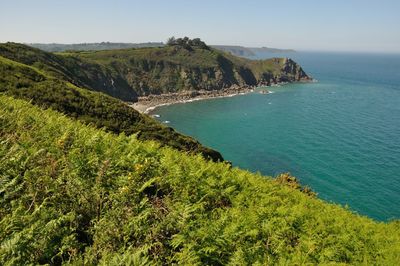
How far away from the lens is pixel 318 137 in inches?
3767

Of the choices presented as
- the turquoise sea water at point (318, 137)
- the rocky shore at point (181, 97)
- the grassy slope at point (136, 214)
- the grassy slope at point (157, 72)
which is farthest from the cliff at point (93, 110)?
the grassy slope at point (157, 72)

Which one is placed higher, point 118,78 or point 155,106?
point 118,78

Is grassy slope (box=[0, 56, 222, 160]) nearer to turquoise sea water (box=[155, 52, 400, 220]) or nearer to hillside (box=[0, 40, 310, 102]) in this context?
turquoise sea water (box=[155, 52, 400, 220])

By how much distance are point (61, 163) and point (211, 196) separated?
168 inches

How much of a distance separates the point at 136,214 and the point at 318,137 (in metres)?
95.4

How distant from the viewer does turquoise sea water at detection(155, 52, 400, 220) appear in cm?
6306

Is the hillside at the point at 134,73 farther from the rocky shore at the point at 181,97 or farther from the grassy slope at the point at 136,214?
the grassy slope at the point at 136,214

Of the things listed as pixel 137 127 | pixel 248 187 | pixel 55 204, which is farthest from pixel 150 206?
pixel 137 127

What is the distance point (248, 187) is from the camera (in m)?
12.0

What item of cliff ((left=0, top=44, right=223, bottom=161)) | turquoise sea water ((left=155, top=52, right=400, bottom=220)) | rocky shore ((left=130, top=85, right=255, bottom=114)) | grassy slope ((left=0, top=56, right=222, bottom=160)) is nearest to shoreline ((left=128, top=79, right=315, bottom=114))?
rocky shore ((left=130, top=85, right=255, bottom=114))

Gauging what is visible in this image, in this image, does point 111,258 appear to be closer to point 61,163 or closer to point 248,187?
point 61,163

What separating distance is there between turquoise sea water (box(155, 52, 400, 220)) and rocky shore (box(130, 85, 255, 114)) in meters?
8.17

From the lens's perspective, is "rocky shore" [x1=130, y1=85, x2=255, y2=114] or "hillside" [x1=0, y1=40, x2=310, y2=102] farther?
"hillside" [x1=0, y1=40, x2=310, y2=102]

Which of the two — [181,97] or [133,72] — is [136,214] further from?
[133,72]
